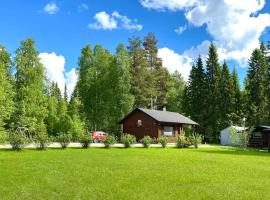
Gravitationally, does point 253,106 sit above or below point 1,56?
below

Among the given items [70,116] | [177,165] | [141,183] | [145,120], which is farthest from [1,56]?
[141,183]

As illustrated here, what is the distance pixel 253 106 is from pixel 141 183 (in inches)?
2121

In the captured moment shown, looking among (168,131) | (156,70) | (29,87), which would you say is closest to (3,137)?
(29,87)

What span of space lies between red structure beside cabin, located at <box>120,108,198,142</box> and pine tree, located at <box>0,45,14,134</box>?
16491 mm

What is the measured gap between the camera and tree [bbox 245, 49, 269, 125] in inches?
2635

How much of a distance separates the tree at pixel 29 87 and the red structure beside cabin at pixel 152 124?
11.9m

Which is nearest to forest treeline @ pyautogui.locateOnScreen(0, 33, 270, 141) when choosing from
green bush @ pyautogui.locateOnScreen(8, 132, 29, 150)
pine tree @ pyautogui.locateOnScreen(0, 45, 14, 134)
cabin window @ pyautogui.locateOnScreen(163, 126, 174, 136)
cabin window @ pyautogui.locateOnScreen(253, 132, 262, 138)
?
cabin window @ pyautogui.locateOnScreen(253, 132, 262, 138)

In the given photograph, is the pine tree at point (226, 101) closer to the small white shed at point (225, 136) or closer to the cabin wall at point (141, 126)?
the small white shed at point (225, 136)

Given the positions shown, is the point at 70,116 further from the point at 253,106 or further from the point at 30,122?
the point at 253,106

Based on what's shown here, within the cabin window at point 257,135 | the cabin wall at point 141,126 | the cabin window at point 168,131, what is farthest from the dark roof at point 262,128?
the cabin wall at point 141,126

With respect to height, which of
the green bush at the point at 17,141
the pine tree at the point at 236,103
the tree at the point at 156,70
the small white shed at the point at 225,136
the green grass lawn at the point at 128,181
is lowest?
the green grass lawn at the point at 128,181

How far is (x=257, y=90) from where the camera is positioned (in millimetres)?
67625

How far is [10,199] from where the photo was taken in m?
13.5

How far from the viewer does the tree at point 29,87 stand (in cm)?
5047
